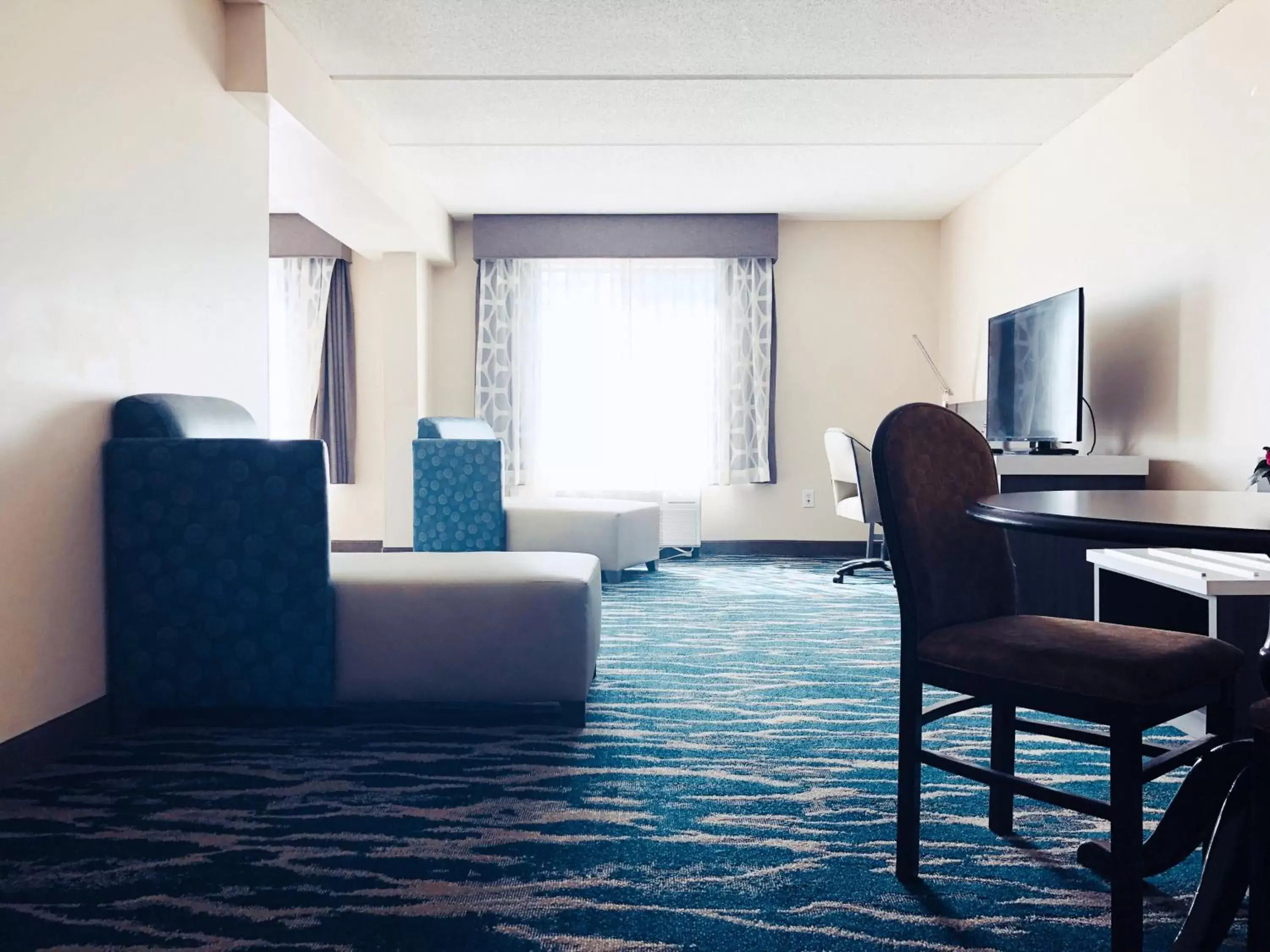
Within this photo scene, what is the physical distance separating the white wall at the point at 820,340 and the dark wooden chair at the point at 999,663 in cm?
449

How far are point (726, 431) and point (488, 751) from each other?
4170 millimetres

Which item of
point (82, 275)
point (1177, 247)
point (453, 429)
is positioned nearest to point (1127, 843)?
point (82, 275)

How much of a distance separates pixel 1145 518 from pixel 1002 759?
67 centimetres

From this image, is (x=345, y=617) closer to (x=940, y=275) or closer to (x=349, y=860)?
(x=349, y=860)

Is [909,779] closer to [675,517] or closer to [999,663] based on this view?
[999,663]

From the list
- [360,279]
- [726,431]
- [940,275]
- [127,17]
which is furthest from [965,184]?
[127,17]

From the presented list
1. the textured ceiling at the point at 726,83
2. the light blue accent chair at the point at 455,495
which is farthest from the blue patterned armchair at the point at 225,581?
the light blue accent chair at the point at 455,495

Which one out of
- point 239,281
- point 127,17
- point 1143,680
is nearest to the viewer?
point 1143,680

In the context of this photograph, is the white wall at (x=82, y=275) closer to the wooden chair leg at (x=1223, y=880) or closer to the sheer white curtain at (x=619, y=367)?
the wooden chair leg at (x=1223, y=880)

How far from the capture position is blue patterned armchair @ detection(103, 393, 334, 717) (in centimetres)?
226

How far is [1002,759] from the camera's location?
1.67 m

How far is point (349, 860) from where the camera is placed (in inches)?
63.1

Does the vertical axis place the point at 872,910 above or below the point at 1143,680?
below

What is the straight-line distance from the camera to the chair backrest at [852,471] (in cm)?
465
